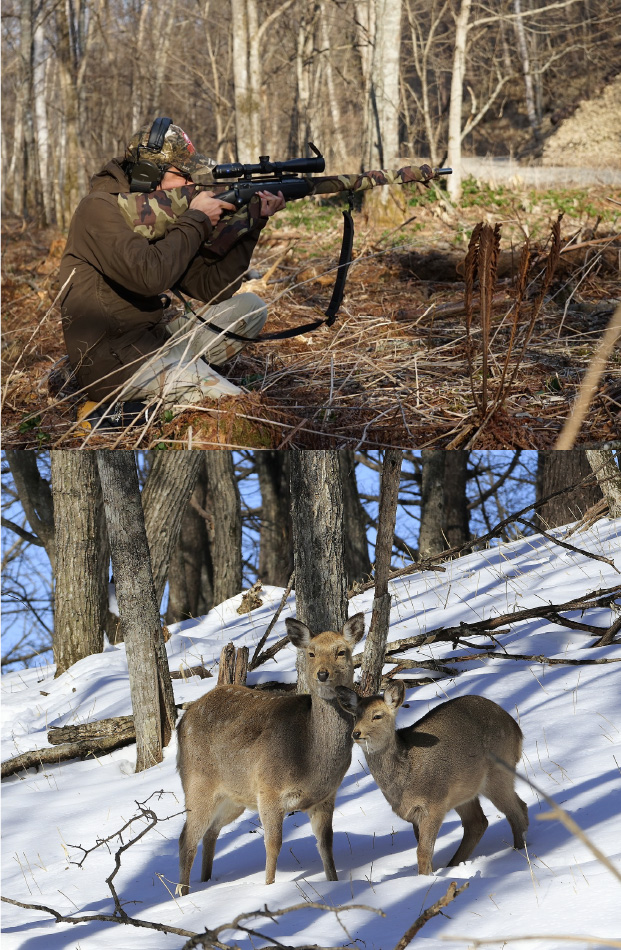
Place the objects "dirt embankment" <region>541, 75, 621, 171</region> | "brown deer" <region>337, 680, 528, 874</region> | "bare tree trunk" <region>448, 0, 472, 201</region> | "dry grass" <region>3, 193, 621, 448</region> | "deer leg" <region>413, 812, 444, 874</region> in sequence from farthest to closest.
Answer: "dirt embankment" <region>541, 75, 621, 171</region> < "bare tree trunk" <region>448, 0, 472, 201</region> < "dry grass" <region>3, 193, 621, 448</region> < "brown deer" <region>337, 680, 528, 874</region> < "deer leg" <region>413, 812, 444, 874</region>

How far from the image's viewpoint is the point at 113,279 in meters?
5.31

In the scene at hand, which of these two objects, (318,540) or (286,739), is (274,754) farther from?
(318,540)

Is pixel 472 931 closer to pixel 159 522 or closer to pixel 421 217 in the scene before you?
pixel 159 522

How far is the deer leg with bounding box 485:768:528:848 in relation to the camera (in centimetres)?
355

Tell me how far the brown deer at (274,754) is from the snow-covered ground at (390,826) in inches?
8.8

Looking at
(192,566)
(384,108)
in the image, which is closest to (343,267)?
(384,108)

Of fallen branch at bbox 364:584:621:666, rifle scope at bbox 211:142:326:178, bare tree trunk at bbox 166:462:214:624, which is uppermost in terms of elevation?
rifle scope at bbox 211:142:326:178

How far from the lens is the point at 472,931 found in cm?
274

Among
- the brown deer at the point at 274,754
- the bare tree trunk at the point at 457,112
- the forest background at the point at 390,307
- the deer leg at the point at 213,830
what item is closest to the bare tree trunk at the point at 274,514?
the forest background at the point at 390,307

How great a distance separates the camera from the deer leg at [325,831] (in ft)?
11.7

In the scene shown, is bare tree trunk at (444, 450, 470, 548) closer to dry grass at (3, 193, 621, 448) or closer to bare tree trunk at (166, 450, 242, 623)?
bare tree trunk at (166, 450, 242, 623)

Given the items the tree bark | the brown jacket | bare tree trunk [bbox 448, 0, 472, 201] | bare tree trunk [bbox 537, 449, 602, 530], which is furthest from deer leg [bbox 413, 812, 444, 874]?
the tree bark

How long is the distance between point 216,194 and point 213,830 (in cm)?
393

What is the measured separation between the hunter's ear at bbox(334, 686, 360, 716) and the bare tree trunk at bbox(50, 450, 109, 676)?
5.05 metres
